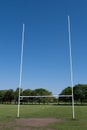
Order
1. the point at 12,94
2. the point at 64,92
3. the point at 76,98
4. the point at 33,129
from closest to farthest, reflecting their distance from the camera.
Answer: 1. the point at 33,129
2. the point at 76,98
3. the point at 64,92
4. the point at 12,94

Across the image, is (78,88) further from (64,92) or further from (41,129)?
(41,129)

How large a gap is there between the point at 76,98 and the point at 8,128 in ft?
243

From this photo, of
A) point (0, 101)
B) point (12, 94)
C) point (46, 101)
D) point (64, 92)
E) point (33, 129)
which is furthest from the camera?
point (0, 101)

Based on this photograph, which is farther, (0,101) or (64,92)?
(0,101)

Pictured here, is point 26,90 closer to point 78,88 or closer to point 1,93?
point 1,93

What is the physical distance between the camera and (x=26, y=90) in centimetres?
11762

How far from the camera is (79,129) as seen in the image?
14188 mm

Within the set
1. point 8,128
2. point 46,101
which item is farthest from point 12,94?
point 8,128

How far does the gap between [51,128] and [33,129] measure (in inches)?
46.2

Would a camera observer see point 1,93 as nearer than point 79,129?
No

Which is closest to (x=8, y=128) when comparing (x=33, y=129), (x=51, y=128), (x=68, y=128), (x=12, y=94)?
(x=33, y=129)

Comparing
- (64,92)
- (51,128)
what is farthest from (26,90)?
(51,128)

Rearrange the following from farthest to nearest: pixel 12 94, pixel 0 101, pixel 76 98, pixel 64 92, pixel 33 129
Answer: pixel 0 101 → pixel 12 94 → pixel 64 92 → pixel 76 98 → pixel 33 129

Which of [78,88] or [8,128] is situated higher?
[78,88]
